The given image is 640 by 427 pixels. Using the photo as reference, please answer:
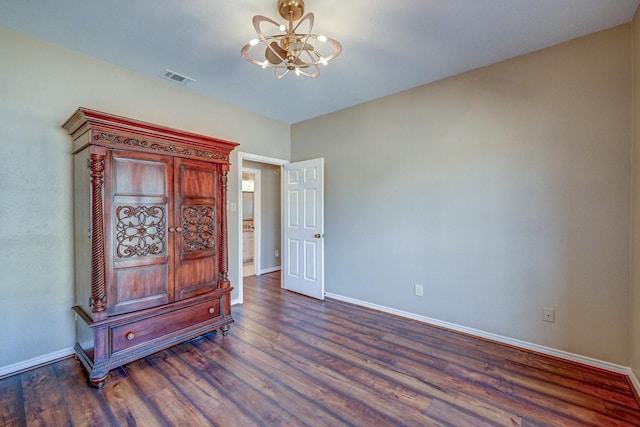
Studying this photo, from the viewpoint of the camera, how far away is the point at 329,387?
203cm

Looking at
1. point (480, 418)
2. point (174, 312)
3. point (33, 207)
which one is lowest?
point (480, 418)

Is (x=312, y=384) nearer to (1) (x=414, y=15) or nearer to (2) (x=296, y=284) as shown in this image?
(2) (x=296, y=284)

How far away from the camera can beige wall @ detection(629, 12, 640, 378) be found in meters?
1.99

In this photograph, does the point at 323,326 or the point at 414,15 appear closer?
the point at 414,15

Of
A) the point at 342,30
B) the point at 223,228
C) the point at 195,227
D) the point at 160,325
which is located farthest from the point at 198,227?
the point at 342,30

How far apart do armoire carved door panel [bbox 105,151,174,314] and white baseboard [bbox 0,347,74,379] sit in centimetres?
81

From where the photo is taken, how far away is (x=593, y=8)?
1.96 metres

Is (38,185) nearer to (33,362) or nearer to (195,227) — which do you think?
(195,227)

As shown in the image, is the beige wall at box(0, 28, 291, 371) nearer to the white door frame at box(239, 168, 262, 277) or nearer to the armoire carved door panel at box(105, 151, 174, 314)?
the armoire carved door panel at box(105, 151, 174, 314)

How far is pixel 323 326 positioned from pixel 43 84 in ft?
11.3

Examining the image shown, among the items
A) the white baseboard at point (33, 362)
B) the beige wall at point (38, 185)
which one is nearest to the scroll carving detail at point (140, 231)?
the beige wall at point (38, 185)

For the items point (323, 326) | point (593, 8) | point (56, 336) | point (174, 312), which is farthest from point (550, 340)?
point (56, 336)

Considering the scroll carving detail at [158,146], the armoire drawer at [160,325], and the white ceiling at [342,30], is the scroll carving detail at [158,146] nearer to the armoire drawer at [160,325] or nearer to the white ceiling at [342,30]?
the white ceiling at [342,30]

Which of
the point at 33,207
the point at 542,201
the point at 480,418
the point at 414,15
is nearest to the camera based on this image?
the point at 480,418
